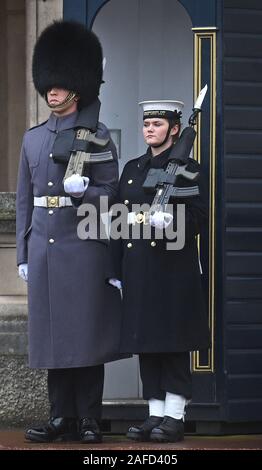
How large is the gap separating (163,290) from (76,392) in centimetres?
70

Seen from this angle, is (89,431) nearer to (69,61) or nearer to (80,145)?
(80,145)

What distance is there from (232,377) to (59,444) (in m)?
1.22

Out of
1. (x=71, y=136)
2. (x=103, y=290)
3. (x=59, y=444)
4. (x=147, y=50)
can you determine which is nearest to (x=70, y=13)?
(x=147, y=50)

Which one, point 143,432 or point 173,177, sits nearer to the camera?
point 173,177

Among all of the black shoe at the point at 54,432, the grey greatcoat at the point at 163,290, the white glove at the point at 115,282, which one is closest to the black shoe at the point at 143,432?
the black shoe at the point at 54,432

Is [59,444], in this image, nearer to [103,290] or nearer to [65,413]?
[65,413]

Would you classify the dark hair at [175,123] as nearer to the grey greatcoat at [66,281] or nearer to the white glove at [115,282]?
the grey greatcoat at [66,281]

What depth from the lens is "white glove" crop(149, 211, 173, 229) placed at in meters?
8.50

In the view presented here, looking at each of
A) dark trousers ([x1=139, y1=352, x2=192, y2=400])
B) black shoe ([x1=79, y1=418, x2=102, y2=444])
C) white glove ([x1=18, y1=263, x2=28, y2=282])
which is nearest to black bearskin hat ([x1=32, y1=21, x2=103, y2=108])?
white glove ([x1=18, y1=263, x2=28, y2=282])

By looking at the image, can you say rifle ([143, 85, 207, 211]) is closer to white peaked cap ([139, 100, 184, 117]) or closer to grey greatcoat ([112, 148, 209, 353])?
grey greatcoat ([112, 148, 209, 353])

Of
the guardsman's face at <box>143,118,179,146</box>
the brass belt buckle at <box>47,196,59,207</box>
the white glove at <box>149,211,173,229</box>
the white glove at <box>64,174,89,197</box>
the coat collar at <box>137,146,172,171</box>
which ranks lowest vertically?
the white glove at <box>149,211,173,229</box>

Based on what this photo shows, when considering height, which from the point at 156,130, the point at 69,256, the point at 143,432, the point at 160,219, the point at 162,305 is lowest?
the point at 143,432

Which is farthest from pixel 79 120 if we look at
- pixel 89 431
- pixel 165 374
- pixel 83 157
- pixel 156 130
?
pixel 89 431

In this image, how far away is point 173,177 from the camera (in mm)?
8633
